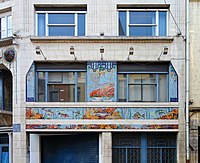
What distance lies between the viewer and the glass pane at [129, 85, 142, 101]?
18.0 meters

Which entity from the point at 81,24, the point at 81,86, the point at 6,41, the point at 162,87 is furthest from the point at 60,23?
the point at 162,87

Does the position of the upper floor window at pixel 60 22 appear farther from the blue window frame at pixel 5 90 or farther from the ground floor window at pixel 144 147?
the ground floor window at pixel 144 147

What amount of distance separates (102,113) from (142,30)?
4.69 m

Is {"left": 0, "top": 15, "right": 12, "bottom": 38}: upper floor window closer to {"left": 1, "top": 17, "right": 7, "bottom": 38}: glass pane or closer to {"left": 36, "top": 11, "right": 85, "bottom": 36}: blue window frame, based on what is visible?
{"left": 1, "top": 17, "right": 7, "bottom": 38}: glass pane

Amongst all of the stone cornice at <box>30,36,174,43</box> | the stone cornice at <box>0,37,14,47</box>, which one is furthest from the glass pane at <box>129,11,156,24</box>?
the stone cornice at <box>0,37,14,47</box>

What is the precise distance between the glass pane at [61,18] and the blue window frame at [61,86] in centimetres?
257

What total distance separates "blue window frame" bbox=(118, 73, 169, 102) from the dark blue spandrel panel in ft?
8.72

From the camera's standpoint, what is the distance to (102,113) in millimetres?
17469

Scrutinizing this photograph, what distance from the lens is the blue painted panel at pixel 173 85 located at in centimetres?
1758

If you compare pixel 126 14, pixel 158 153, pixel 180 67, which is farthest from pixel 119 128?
pixel 126 14

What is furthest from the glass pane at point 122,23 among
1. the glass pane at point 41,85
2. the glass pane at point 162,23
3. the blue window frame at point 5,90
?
the blue window frame at point 5,90

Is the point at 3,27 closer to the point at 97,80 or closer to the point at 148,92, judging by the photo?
the point at 97,80

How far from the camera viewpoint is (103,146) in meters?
17.3

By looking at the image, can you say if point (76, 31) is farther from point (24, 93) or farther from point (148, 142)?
point (148, 142)
